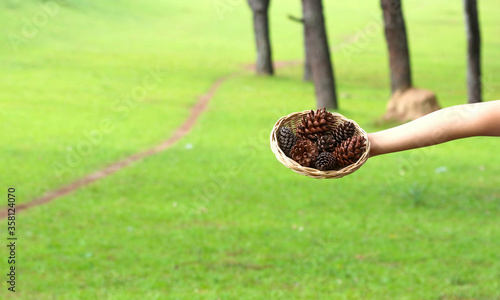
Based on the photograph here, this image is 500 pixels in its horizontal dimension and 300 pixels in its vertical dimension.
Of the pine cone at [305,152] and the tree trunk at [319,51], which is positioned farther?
the tree trunk at [319,51]

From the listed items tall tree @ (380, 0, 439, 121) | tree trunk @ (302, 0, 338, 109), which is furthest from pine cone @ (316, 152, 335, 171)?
tree trunk @ (302, 0, 338, 109)

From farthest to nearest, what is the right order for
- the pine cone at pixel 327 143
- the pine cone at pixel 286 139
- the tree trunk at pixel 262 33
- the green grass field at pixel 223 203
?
the tree trunk at pixel 262 33 < the green grass field at pixel 223 203 < the pine cone at pixel 286 139 < the pine cone at pixel 327 143

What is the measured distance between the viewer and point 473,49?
1978 centimetres

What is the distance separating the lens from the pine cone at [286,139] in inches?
129

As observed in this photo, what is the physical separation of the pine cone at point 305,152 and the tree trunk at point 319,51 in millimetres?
18166

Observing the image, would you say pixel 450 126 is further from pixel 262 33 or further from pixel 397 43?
pixel 262 33

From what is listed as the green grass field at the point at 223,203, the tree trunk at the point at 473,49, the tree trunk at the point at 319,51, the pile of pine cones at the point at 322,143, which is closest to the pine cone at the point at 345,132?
the pile of pine cones at the point at 322,143

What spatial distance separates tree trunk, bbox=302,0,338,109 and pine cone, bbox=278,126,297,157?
59.2ft

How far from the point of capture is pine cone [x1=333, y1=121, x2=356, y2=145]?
3168 millimetres

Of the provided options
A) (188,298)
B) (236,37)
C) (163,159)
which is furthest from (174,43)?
Answer: (188,298)

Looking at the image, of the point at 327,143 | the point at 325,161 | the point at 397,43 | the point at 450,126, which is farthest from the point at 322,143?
the point at 397,43

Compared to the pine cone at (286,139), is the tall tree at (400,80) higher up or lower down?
lower down

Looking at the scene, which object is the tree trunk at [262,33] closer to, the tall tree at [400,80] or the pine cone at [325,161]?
the tall tree at [400,80]

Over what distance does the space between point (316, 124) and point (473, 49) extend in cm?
1790
